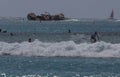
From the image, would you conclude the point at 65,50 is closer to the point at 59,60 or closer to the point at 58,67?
the point at 59,60

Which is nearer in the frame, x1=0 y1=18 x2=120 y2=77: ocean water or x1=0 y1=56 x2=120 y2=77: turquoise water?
x1=0 y1=56 x2=120 y2=77: turquoise water

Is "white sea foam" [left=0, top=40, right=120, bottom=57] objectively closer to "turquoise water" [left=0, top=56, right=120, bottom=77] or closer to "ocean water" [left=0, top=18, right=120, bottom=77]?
"ocean water" [left=0, top=18, right=120, bottom=77]

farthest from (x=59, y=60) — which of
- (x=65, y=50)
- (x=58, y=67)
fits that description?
(x=65, y=50)

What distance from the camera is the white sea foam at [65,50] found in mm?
42125

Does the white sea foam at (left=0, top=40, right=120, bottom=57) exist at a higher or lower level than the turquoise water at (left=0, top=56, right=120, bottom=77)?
lower

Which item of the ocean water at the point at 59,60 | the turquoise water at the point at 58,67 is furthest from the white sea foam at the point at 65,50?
the turquoise water at the point at 58,67

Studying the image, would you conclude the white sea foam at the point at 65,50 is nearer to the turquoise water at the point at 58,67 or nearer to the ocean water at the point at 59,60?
the ocean water at the point at 59,60

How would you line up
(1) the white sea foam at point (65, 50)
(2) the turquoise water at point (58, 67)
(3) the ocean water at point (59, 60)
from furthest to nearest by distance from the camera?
(1) the white sea foam at point (65, 50), (3) the ocean water at point (59, 60), (2) the turquoise water at point (58, 67)

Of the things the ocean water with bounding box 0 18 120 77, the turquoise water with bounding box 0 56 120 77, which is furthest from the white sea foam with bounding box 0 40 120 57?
the turquoise water with bounding box 0 56 120 77

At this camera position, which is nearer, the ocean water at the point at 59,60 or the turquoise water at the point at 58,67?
the turquoise water at the point at 58,67

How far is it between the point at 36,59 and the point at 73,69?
595 centimetres

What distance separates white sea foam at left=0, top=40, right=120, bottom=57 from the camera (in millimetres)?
42125

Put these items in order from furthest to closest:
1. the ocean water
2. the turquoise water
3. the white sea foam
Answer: the white sea foam < the ocean water < the turquoise water

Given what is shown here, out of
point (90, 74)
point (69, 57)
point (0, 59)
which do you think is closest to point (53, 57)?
point (69, 57)
